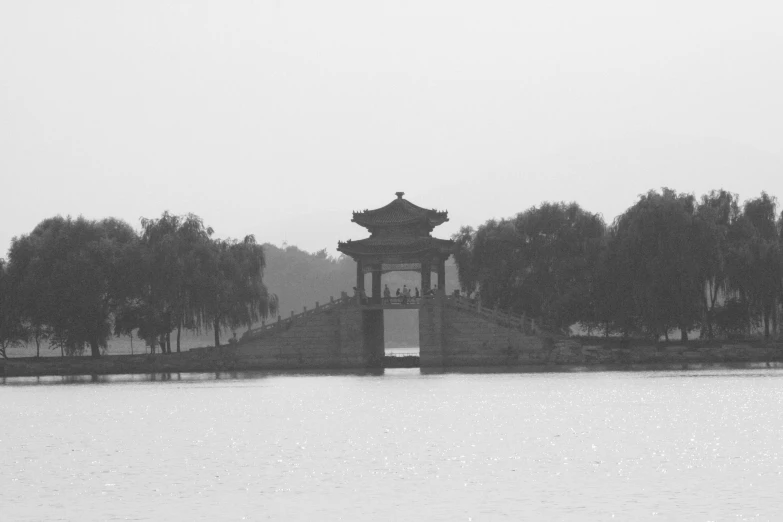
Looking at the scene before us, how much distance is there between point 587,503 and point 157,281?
4583cm

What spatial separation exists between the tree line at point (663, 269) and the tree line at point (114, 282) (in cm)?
1586

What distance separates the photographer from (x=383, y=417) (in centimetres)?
4019

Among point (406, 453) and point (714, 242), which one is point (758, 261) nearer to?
point (714, 242)

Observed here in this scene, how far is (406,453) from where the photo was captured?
30.3 m

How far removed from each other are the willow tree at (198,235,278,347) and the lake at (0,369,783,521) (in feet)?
46.9

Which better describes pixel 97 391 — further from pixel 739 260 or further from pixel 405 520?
pixel 405 520

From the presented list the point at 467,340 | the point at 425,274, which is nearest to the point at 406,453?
the point at 467,340

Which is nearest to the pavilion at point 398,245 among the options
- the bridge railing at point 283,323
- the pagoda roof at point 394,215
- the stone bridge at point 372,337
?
the pagoda roof at point 394,215

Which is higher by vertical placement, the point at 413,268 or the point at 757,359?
the point at 413,268

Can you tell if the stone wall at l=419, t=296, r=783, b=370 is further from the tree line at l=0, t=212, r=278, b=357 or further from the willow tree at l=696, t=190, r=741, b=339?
the tree line at l=0, t=212, r=278, b=357

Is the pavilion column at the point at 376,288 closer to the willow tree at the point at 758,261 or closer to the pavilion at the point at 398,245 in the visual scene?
the pavilion at the point at 398,245

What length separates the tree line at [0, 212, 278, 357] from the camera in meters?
65.1

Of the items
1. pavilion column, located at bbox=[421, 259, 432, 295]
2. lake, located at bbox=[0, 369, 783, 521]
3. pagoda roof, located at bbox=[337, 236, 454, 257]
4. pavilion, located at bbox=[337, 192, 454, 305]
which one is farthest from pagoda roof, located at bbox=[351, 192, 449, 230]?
lake, located at bbox=[0, 369, 783, 521]

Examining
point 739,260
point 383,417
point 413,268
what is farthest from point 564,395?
point 413,268
